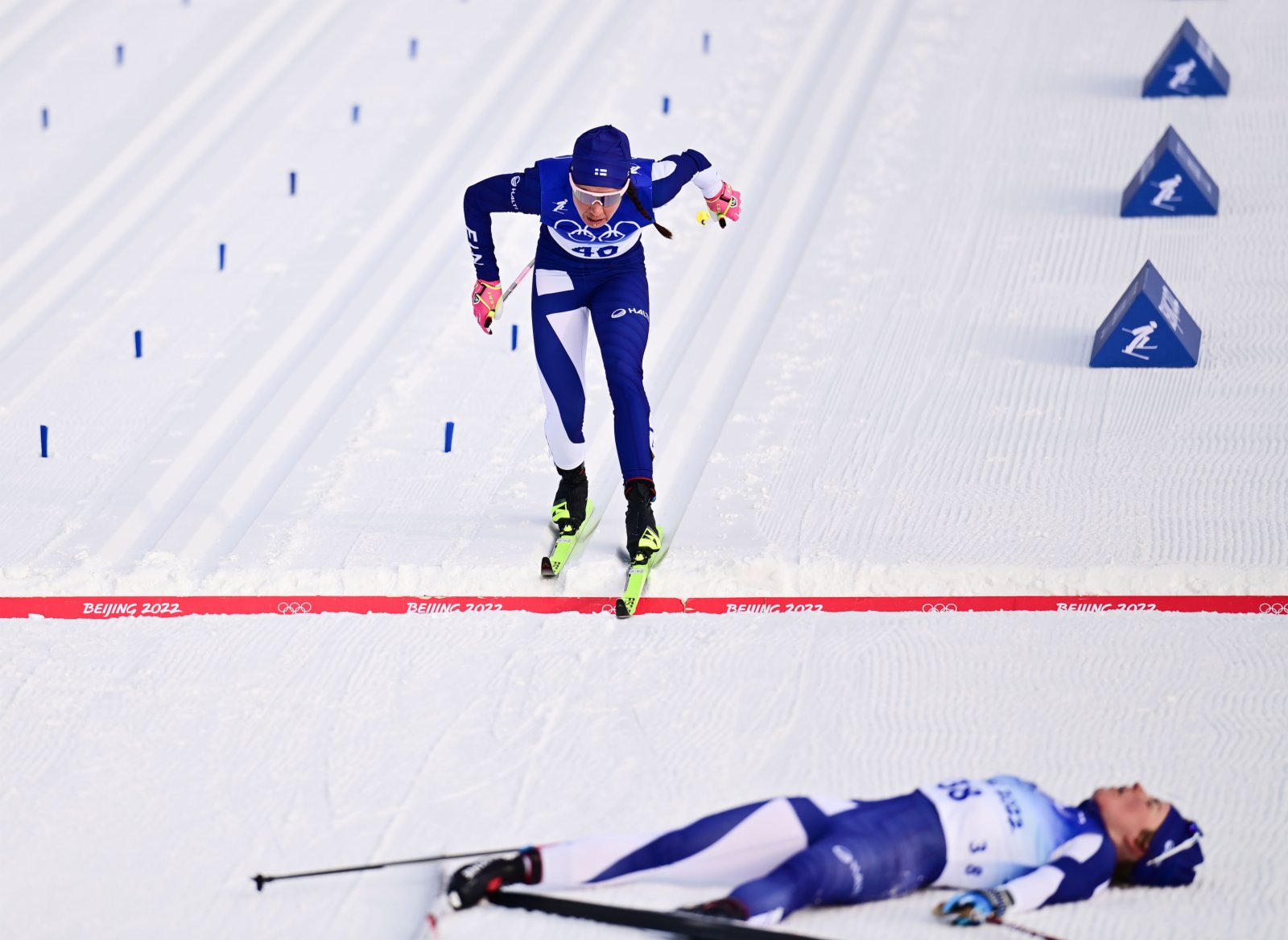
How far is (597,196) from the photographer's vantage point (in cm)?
525

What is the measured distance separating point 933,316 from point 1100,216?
1.40 meters

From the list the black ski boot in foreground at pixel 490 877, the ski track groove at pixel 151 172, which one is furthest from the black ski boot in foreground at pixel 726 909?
the ski track groove at pixel 151 172

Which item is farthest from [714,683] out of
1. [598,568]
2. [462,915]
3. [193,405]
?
[193,405]

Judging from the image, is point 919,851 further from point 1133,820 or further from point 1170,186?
point 1170,186

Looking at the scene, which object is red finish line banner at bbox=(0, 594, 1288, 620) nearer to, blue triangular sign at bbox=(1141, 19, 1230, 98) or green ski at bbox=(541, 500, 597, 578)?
green ski at bbox=(541, 500, 597, 578)

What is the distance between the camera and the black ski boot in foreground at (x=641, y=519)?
5.55m

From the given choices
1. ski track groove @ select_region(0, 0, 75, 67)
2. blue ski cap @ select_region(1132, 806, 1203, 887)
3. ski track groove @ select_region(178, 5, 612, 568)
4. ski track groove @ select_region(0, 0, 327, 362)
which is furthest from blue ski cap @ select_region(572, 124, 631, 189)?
ski track groove @ select_region(0, 0, 75, 67)

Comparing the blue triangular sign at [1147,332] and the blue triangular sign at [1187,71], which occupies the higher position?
the blue triangular sign at [1187,71]

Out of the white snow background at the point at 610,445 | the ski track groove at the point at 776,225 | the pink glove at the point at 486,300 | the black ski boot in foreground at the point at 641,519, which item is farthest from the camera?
the ski track groove at the point at 776,225

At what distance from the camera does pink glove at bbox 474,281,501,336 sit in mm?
5672

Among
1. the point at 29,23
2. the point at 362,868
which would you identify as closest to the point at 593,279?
the point at 362,868

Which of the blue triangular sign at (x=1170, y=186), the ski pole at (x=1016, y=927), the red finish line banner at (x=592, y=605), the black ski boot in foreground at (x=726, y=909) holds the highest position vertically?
the blue triangular sign at (x=1170, y=186)

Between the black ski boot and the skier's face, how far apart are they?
90 centimetres

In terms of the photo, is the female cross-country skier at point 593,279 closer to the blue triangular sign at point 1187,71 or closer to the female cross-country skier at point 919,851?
the female cross-country skier at point 919,851
